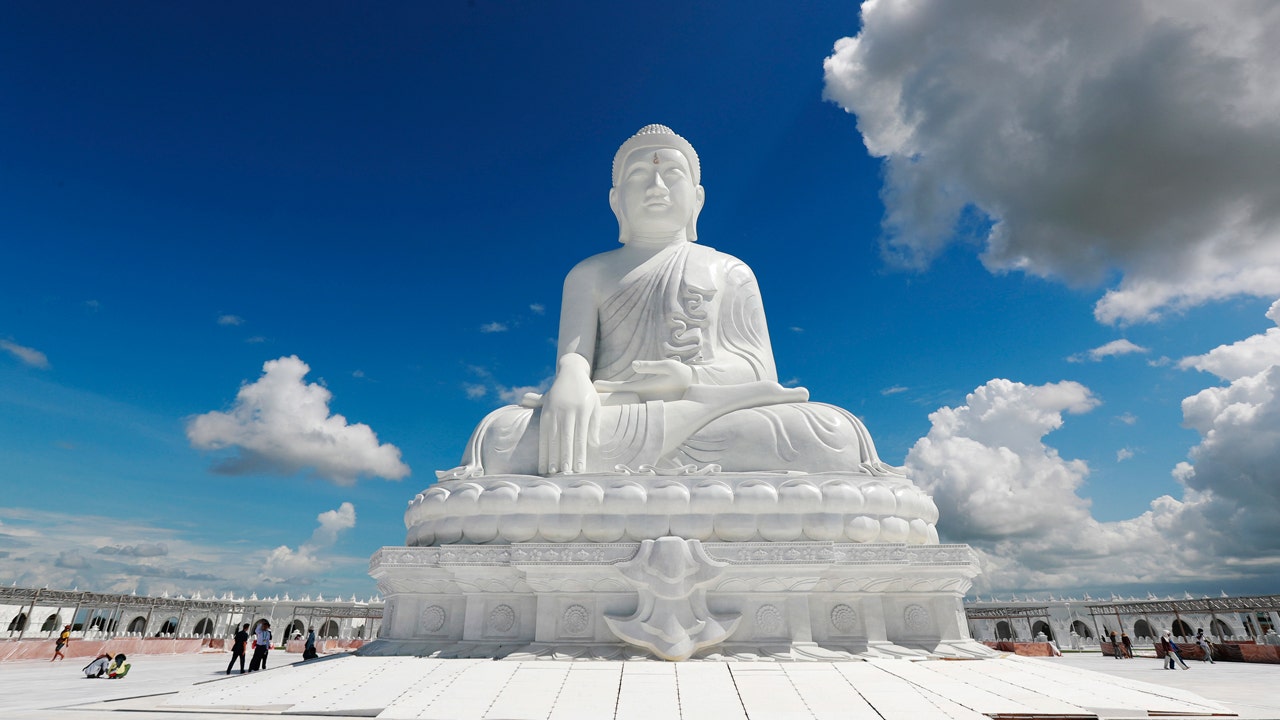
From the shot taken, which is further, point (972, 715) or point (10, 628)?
point (10, 628)

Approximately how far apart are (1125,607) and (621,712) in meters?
21.2

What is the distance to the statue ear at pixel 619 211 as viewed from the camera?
11055mm

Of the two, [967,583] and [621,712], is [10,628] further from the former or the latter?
[967,583]

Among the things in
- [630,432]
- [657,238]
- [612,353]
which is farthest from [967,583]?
[657,238]

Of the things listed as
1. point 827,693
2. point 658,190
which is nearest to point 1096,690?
point 827,693

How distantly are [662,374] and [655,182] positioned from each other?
11.8 ft

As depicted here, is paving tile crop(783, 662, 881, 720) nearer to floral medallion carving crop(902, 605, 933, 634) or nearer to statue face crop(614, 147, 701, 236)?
floral medallion carving crop(902, 605, 933, 634)

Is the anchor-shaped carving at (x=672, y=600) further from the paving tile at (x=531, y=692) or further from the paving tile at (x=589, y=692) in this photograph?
the paving tile at (x=531, y=692)

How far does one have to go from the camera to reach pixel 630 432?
7.41 meters

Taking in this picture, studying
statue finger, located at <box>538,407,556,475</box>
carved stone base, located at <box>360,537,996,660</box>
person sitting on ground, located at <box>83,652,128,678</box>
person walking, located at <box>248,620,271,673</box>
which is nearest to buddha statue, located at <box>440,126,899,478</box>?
statue finger, located at <box>538,407,556,475</box>

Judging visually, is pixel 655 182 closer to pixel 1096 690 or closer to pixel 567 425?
pixel 567 425

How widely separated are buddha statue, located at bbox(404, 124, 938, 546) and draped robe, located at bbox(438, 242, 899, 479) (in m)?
0.02

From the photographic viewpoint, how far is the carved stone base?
5.66 m

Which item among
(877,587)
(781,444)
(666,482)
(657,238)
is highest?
(657,238)
